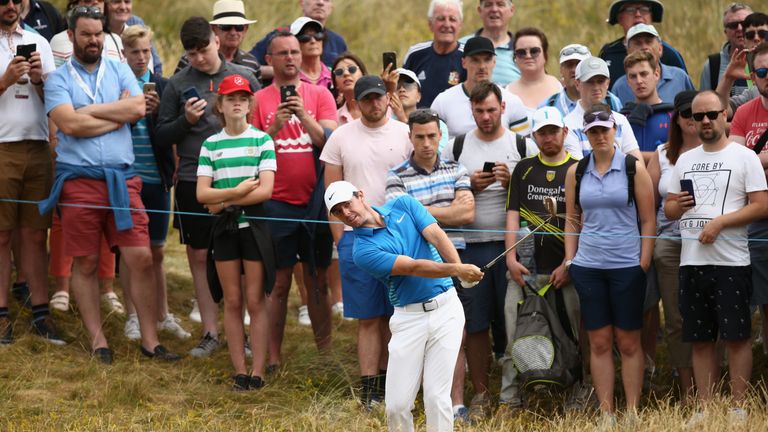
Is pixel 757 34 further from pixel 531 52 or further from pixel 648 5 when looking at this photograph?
pixel 531 52

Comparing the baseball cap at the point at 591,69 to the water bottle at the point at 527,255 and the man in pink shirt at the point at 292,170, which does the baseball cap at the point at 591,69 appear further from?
the man in pink shirt at the point at 292,170

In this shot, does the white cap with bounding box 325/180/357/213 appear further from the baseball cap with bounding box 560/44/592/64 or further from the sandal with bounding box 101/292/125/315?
the sandal with bounding box 101/292/125/315

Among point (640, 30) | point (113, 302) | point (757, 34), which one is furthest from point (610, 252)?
point (113, 302)

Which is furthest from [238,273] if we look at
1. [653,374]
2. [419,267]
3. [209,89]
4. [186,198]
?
[653,374]

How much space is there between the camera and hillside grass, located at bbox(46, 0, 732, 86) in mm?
18203

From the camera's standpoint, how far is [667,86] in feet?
32.0

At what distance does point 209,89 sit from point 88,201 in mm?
1370

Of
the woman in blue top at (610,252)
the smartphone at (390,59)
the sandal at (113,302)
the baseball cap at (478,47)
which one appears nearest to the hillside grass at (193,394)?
the sandal at (113,302)

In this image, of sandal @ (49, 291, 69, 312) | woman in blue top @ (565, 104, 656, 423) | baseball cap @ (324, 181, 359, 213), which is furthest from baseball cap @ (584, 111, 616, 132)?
sandal @ (49, 291, 69, 312)

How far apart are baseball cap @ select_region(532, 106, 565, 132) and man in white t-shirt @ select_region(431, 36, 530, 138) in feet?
2.17

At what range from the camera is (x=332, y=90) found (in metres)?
10.7

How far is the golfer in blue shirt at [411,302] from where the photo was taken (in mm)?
7430

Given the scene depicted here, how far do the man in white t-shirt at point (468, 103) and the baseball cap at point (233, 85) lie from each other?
1567mm

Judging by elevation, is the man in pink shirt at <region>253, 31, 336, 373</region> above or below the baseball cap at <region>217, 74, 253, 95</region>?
below
